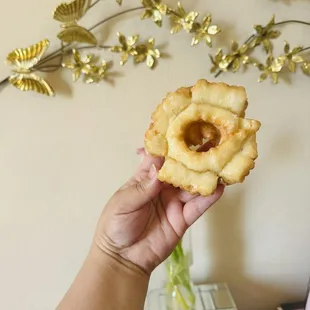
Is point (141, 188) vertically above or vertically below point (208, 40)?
below

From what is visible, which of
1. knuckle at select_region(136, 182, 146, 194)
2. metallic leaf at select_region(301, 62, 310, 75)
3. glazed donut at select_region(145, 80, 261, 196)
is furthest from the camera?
metallic leaf at select_region(301, 62, 310, 75)

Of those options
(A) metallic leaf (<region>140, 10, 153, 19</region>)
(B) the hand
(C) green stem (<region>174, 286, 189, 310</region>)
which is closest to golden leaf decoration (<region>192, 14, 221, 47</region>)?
(A) metallic leaf (<region>140, 10, 153, 19</region>)

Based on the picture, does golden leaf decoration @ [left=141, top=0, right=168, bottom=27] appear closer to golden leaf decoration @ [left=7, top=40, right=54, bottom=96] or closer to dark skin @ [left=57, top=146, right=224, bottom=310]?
golden leaf decoration @ [left=7, top=40, right=54, bottom=96]

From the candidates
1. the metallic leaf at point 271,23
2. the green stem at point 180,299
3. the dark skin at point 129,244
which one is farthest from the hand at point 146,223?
the metallic leaf at point 271,23

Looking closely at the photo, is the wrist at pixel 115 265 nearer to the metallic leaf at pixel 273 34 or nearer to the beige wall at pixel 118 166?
the beige wall at pixel 118 166

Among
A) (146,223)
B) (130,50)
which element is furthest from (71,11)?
(146,223)

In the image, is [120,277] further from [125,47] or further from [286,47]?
[286,47]

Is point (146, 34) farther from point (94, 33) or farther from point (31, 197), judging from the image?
point (31, 197)
